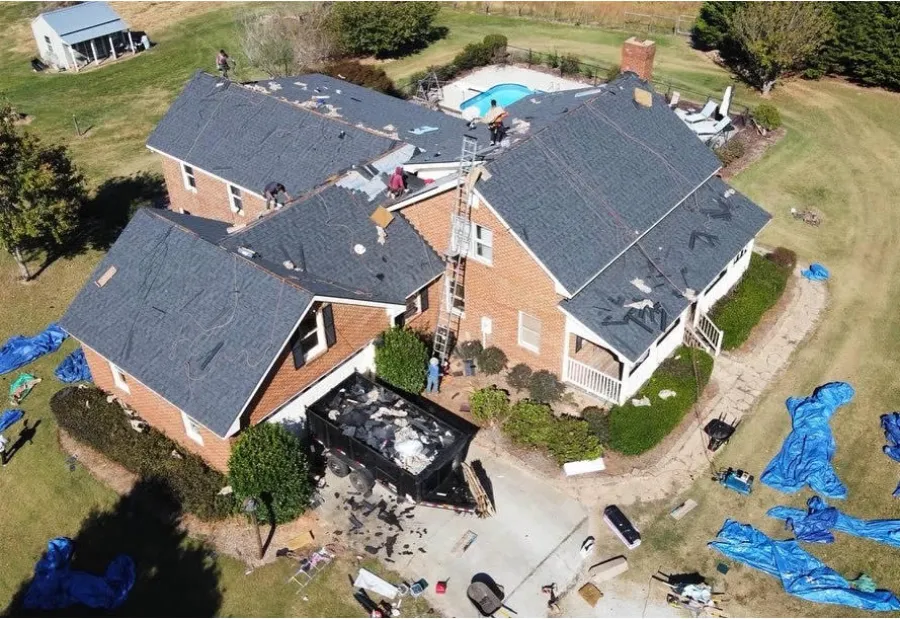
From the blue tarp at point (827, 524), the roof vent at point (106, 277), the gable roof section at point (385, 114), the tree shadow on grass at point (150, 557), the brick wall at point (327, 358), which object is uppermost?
the gable roof section at point (385, 114)

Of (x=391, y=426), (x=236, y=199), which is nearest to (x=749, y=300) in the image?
(x=391, y=426)


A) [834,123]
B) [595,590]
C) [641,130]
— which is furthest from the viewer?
[834,123]

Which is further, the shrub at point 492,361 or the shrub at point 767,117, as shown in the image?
the shrub at point 767,117

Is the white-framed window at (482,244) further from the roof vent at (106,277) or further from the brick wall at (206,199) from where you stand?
the roof vent at (106,277)

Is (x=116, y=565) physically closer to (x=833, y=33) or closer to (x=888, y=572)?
(x=888, y=572)

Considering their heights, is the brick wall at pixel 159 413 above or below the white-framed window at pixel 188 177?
below

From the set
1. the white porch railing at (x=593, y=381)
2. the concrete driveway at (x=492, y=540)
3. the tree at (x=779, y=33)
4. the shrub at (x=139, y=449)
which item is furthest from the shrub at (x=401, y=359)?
the tree at (x=779, y=33)

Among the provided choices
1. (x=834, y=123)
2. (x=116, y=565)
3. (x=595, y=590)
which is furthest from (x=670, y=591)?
(x=834, y=123)

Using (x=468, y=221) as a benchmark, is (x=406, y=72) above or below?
below
